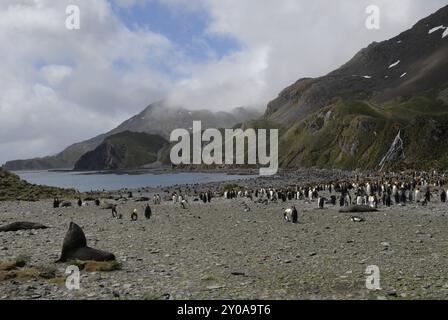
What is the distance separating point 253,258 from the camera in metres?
19.4

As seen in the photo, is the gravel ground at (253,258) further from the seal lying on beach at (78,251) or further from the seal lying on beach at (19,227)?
the seal lying on beach at (19,227)

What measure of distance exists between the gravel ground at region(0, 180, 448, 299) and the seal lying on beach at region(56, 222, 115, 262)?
0.62 metres

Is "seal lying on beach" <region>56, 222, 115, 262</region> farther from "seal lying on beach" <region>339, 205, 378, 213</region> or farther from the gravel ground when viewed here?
"seal lying on beach" <region>339, 205, 378, 213</region>

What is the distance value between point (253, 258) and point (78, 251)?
6.83m

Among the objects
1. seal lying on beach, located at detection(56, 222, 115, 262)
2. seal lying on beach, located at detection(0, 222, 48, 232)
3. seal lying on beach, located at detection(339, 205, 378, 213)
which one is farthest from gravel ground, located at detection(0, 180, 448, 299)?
seal lying on beach, located at detection(339, 205, 378, 213)

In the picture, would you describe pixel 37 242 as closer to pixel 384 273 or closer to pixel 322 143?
pixel 384 273

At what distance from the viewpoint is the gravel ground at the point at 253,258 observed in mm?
13719

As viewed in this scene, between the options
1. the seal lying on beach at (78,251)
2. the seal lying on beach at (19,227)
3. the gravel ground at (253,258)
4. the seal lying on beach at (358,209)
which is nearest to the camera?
the gravel ground at (253,258)

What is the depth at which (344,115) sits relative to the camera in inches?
7549

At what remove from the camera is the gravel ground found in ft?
45.0

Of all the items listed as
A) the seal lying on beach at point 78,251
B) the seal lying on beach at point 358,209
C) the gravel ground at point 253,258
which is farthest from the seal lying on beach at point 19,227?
the seal lying on beach at point 358,209

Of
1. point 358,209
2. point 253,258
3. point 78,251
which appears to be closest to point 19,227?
point 78,251

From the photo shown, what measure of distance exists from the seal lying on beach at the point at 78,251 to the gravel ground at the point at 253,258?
62cm

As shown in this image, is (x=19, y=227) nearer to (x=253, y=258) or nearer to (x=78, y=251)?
(x=78, y=251)
